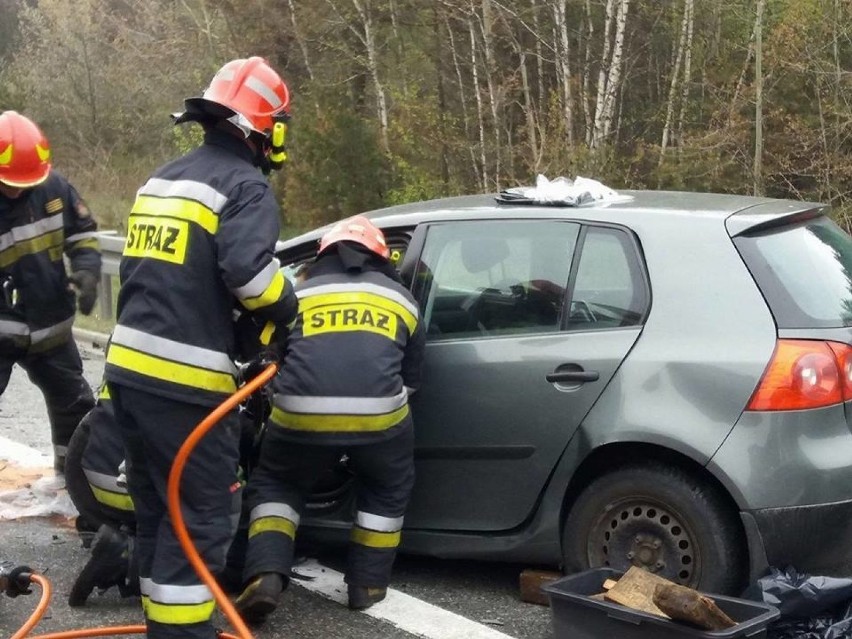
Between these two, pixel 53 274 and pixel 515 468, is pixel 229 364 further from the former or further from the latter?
pixel 53 274

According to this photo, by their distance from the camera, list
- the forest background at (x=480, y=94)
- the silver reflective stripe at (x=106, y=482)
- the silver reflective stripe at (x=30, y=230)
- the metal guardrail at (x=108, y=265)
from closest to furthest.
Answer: the silver reflective stripe at (x=106, y=482) < the silver reflective stripe at (x=30, y=230) < the metal guardrail at (x=108, y=265) < the forest background at (x=480, y=94)

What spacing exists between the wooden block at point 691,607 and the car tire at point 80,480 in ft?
7.39

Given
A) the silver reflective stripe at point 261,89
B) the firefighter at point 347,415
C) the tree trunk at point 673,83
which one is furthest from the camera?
the tree trunk at point 673,83

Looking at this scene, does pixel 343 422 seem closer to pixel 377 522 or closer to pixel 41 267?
pixel 377 522

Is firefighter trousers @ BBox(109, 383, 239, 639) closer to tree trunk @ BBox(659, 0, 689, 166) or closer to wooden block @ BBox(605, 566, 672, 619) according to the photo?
wooden block @ BBox(605, 566, 672, 619)

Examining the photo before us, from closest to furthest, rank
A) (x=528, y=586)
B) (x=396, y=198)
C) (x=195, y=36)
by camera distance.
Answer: (x=528, y=586) → (x=396, y=198) → (x=195, y=36)

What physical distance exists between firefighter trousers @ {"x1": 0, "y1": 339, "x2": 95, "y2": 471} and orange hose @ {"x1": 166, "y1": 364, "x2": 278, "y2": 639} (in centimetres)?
219

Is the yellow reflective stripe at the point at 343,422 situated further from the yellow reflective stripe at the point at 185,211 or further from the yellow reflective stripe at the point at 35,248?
the yellow reflective stripe at the point at 35,248

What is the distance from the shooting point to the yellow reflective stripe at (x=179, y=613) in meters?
3.44

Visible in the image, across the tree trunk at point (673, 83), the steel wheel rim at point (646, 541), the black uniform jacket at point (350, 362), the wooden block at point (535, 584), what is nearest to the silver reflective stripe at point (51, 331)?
the black uniform jacket at point (350, 362)

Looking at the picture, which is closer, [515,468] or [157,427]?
[157,427]

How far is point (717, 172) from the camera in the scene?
602 inches

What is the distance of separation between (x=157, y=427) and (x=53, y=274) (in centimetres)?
210

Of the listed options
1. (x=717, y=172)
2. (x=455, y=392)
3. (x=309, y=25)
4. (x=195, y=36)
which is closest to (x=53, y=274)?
(x=455, y=392)
